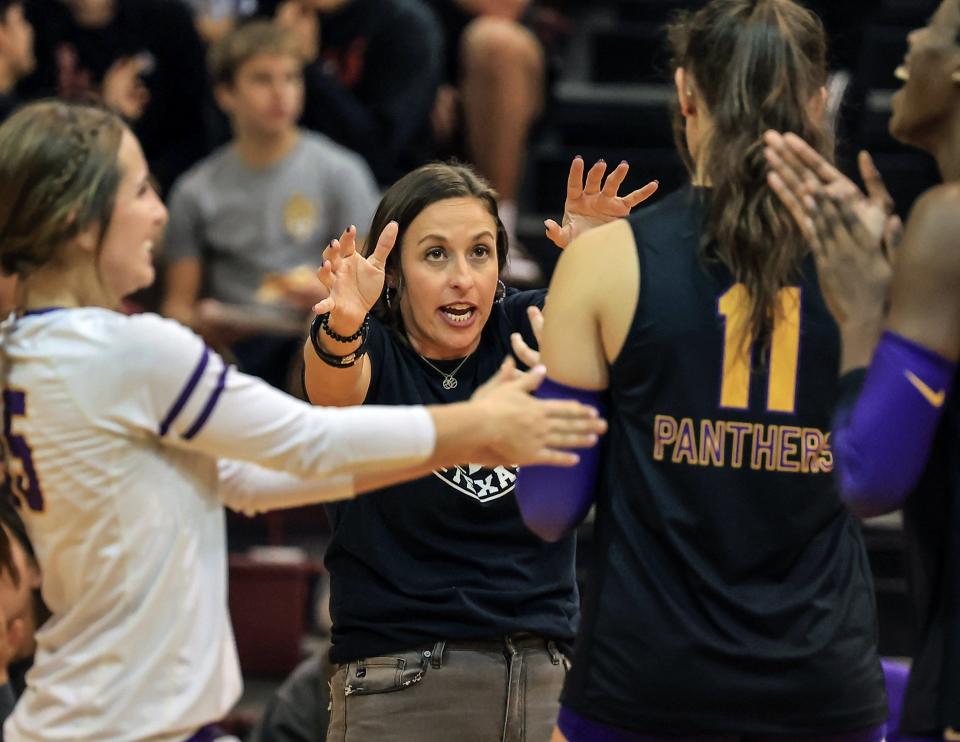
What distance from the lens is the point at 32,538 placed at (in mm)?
2164

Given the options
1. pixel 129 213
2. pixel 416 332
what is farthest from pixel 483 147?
pixel 129 213

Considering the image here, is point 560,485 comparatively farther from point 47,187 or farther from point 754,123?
point 47,187

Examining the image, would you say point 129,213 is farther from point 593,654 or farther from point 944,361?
point 944,361

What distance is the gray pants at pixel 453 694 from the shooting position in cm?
268

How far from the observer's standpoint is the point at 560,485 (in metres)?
2.28

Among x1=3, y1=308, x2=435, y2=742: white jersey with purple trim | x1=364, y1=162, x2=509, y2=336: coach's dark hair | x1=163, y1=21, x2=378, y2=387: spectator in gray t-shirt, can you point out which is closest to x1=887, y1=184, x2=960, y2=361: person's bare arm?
x1=3, y1=308, x2=435, y2=742: white jersey with purple trim

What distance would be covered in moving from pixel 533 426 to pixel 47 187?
2.58ft

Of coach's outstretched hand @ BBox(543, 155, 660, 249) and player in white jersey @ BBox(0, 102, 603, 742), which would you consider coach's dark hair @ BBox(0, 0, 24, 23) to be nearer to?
coach's outstretched hand @ BBox(543, 155, 660, 249)

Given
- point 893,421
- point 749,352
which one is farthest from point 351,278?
point 893,421

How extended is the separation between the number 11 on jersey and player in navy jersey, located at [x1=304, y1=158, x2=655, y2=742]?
0.64 m

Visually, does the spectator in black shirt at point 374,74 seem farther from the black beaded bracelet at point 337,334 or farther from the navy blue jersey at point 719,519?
the navy blue jersey at point 719,519

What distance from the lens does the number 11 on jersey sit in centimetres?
218

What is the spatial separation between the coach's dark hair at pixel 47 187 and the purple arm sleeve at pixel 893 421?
112 cm

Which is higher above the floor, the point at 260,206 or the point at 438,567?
the point at 260,206
